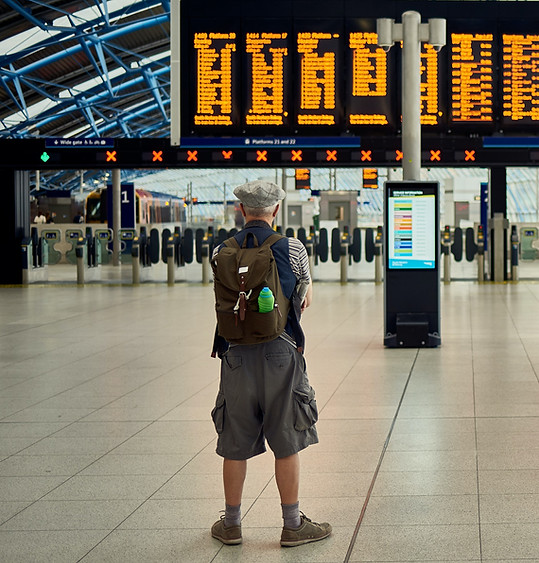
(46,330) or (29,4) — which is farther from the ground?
(29,4)

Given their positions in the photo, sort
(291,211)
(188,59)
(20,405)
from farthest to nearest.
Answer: (291,211) < (188,59) < (20,405)

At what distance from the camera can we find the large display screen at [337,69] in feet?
52.4

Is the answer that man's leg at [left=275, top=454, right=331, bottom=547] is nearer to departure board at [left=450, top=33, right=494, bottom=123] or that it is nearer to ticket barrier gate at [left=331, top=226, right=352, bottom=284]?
departure board at [left=450, top=33, right=494, bottom=123]

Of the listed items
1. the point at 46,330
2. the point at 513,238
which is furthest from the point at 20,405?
the point at 513,238

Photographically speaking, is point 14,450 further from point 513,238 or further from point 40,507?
point 513,238

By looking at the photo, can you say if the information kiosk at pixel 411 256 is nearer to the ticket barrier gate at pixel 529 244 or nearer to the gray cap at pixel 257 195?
the gray cap at pixel 257 195

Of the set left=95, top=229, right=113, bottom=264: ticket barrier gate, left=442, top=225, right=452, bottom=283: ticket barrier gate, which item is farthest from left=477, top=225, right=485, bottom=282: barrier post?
left=95, top=229, right=113, bottom=264: ticket barrier gate

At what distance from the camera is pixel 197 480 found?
5707mm

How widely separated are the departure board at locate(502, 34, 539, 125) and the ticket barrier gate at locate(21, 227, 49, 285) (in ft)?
34.3

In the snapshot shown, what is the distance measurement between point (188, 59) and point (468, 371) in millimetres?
7938

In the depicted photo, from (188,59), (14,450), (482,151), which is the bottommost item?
(14,450)

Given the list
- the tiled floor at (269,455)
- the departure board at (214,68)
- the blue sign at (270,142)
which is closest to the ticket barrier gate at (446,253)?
the blue sign at (270,142)

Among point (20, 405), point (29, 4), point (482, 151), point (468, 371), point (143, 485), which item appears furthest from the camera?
point (29, 4)

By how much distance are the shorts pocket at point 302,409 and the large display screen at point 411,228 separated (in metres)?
7.23
